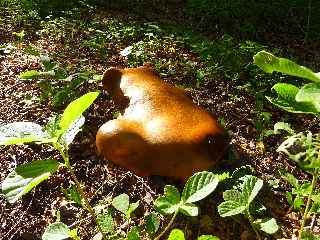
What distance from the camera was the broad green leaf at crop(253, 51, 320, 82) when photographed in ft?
3.82

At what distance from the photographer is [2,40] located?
5.46 meters

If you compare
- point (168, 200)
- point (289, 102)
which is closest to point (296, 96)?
point (289, 102)

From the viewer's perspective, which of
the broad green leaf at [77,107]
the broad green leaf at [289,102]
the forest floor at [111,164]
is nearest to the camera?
the broad green leaf at [289,102]

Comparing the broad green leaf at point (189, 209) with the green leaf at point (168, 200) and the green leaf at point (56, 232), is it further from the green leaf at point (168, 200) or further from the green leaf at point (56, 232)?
the green leaf at point (56, 232)

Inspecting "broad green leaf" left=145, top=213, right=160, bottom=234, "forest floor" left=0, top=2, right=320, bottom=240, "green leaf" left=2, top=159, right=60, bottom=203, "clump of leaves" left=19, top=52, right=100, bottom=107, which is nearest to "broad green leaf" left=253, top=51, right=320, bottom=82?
"green leaf" left=2, top=159, right=60, bottom=203

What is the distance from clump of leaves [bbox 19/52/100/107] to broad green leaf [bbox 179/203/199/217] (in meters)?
1.74

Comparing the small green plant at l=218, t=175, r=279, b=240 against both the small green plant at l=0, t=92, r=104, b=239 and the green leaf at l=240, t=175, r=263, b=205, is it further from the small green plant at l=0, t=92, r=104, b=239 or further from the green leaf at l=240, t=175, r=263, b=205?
the small green plant at l=0, t=92, r=104, b=239

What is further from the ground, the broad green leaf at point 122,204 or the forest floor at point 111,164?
the broad green leaf at point 122,204

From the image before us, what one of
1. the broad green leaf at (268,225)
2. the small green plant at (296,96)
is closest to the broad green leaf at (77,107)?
the small green plant at (296,96)

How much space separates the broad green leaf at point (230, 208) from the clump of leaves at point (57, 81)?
179 centimetres

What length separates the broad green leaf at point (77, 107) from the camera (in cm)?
158

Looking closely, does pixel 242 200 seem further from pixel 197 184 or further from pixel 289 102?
pixel 289 102

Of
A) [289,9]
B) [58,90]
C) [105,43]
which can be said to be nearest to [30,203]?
[58,90]

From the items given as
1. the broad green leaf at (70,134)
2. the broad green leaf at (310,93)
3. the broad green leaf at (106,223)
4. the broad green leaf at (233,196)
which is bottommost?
the broad green leaf at (106,223)
